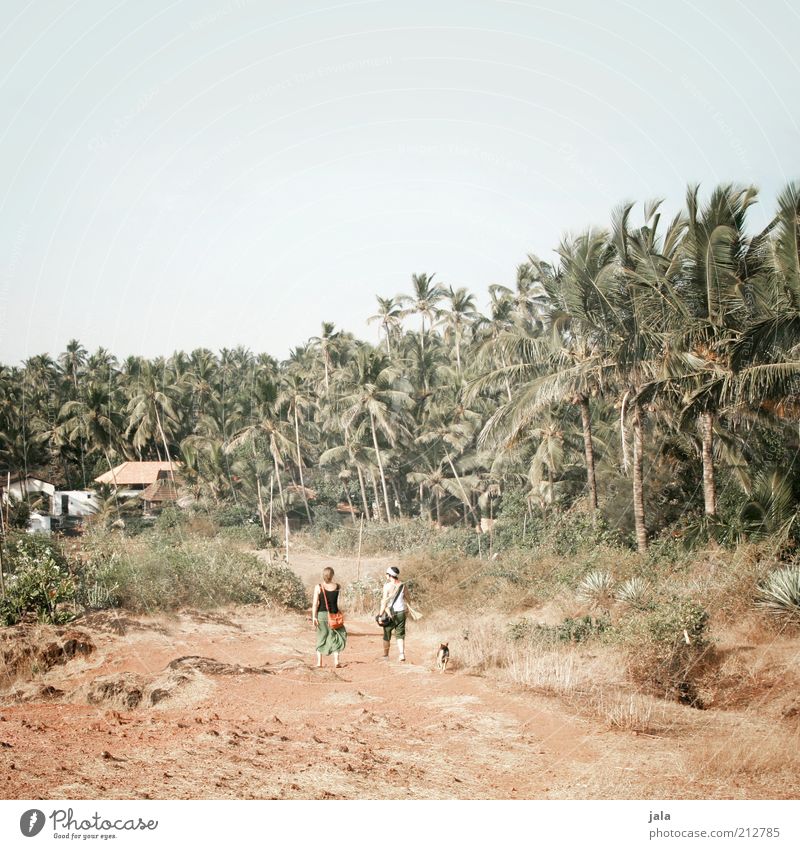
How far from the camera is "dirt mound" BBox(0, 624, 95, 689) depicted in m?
9.19

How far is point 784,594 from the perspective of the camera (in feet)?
33.6

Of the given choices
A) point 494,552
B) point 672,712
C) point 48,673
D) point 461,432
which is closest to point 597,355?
point 494,552

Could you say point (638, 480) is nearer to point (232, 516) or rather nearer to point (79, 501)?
point (79, 501)

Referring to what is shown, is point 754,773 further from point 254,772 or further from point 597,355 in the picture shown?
point 597,355

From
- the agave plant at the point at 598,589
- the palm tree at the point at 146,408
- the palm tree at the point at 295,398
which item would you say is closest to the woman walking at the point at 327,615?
the agave plant at the point at 598,589

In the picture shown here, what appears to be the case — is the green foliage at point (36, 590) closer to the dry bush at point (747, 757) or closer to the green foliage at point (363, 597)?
the green foliage at point (363, 597)

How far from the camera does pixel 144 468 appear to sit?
32500mm

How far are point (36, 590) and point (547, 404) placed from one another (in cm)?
1171

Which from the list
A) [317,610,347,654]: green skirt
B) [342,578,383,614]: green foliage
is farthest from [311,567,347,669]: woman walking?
[342,578,383,614]: green foliage

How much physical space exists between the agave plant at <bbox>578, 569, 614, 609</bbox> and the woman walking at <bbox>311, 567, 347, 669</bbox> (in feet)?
18.3

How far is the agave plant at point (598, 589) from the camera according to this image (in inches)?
506

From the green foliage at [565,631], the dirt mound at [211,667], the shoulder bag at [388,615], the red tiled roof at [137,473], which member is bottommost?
the green foliage at [565,631]

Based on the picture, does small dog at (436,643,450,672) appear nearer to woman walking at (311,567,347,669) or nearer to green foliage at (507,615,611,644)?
woman walking at (311,567,347,669)

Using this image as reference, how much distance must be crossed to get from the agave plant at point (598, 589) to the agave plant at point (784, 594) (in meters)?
2.75
